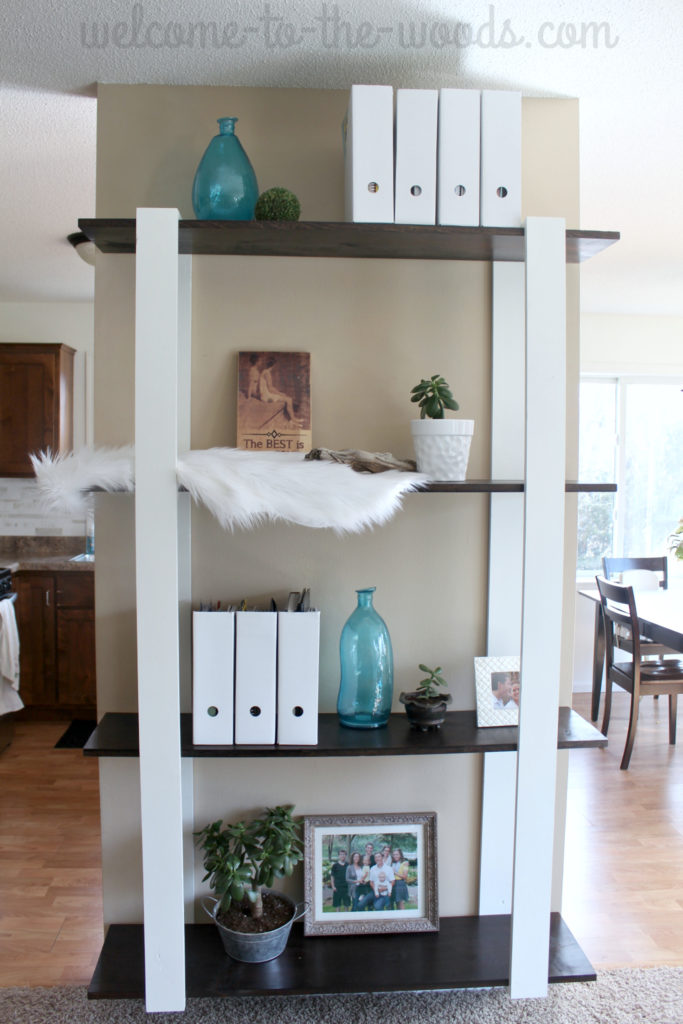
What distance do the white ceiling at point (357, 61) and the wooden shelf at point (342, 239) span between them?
1.41ft

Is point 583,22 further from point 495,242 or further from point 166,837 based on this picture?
point 166,837

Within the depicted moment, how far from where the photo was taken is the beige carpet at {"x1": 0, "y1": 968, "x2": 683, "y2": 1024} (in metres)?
1.96

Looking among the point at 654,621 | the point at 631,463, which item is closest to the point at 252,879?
the point at 654,621

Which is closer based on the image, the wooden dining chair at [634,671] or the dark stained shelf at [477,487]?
the dark stained shelf at [477,487]

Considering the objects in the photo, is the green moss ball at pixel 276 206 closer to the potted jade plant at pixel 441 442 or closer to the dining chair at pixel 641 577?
the potted jade plant at pixel 441 442

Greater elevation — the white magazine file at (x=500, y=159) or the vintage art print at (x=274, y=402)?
the white magazine file at (x=500, y=159)

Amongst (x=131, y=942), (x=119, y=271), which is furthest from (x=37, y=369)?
(x=131, y=942)

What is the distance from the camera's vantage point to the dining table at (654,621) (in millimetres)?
3660

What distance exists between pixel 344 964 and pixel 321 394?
1.45 meters

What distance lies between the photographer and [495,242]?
1.86 metres

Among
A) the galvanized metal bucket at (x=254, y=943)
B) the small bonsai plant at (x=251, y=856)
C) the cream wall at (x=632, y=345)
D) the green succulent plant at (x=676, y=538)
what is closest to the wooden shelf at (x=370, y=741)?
the small bonsai plant at (x=251, y=856)

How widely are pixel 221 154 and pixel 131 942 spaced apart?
6.53ft

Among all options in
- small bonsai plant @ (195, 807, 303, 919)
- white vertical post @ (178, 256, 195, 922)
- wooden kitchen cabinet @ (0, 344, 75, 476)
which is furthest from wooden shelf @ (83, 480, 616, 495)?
wooden kitchen cabinet @ (0, 344, 75, 476)

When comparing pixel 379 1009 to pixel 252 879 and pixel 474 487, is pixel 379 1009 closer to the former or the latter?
pixel 252 879
